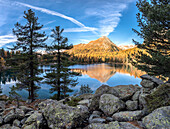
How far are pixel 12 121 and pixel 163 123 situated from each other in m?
8.55

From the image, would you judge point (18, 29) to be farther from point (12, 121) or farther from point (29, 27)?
point (12, 121)

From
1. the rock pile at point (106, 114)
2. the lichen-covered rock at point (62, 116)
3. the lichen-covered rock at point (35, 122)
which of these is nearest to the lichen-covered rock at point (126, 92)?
the rock pile at point (106, 114)

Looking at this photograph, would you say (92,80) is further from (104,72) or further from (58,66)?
(58,66)

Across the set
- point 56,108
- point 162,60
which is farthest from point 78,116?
point 162,60

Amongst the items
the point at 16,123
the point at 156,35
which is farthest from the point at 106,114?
the point at 156,35

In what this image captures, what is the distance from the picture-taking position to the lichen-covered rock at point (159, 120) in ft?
14.2

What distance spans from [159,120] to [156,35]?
700 cm

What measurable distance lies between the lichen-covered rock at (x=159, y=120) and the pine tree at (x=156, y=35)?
164 inches

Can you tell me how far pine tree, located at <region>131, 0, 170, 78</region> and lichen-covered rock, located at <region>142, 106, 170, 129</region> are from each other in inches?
164

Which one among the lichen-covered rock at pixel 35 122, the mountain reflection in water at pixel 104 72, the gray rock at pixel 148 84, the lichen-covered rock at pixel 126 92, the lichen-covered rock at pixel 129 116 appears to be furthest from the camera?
the mountain reflection in water at pixel 104 72

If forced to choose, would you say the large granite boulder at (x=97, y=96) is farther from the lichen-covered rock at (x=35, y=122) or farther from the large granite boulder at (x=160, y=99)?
the lichen-covered rock at (x=35, y=122)

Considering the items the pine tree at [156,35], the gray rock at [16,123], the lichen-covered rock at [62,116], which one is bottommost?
the gray rock at [16,123]

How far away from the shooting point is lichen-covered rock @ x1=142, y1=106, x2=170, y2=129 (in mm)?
4320

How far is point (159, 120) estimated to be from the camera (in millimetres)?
4488
